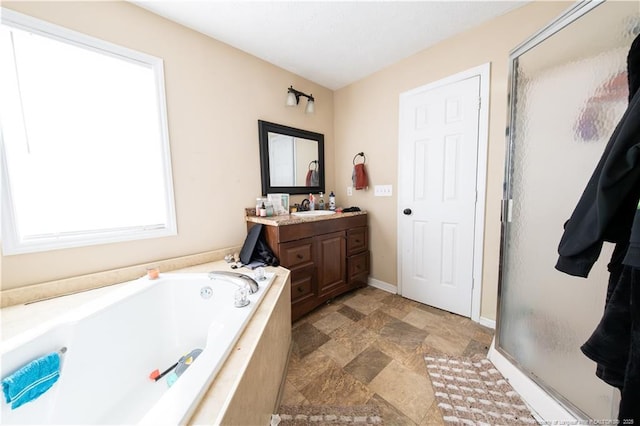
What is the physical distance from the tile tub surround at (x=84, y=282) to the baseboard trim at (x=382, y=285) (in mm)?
1822

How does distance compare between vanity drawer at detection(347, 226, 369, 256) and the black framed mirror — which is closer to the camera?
the black framed mirror

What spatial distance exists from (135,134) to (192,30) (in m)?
0.92

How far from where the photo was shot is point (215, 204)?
184 centimetres

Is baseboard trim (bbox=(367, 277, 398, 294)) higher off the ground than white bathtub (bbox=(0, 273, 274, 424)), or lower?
lower

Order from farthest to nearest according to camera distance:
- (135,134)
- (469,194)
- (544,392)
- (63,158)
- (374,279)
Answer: (374,279) < (469,194) < (135,134) < (63,158) < (544,392)

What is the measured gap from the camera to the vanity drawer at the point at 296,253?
173cm

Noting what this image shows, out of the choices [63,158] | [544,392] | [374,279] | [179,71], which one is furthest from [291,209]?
[544,392]

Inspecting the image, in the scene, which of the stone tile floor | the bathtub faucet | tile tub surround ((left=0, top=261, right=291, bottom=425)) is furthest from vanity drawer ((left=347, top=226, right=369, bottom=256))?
the bathtub faucet

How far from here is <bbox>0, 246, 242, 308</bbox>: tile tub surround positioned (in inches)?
44.9

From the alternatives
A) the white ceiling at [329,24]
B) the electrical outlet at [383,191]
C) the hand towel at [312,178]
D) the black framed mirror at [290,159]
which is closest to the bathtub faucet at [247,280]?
the black framed mirror at [290,159]

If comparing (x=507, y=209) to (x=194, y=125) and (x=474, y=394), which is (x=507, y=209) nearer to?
(x=474, y=394)

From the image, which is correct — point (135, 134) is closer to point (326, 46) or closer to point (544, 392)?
point (326, 46)

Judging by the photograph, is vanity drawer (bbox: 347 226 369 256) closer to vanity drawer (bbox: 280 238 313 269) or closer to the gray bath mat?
vanity drawer (bbox: 280 238 313 269)

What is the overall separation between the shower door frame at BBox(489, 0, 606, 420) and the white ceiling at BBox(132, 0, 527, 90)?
63cm
